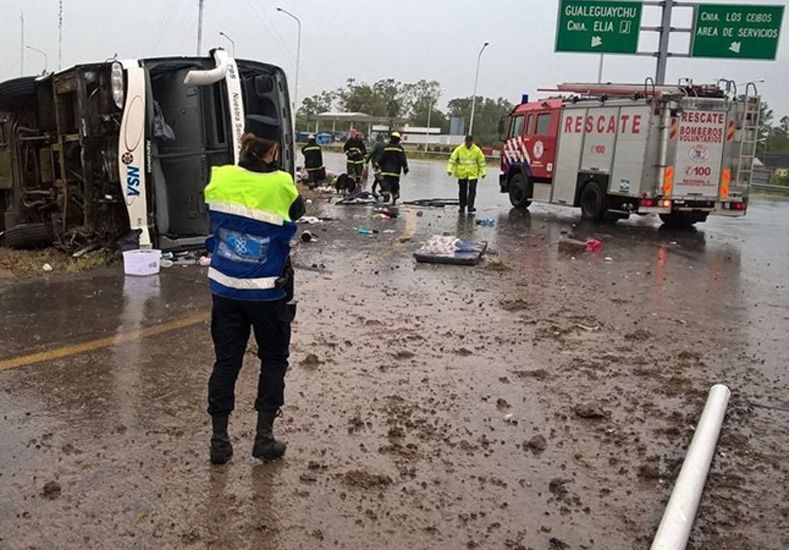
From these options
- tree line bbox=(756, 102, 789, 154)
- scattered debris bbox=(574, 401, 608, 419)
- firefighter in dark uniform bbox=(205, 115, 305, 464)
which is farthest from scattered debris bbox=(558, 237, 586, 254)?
tree line bbox=(756, 102, 789, 154)

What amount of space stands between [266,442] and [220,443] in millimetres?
210

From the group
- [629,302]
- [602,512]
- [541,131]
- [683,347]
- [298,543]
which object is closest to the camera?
[298,543]

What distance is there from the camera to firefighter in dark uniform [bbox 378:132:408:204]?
16.1 meters

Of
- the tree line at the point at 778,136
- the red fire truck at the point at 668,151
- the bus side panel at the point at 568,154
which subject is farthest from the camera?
the tree line at the point at 778,136

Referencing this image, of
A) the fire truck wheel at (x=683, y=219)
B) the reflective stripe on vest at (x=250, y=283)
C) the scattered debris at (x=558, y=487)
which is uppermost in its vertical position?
the reflective stripe on vest at (x=250, y=283)

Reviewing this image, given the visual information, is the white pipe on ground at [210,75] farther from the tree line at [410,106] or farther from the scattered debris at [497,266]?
the tree line at [410,106]

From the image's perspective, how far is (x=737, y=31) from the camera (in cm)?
1964

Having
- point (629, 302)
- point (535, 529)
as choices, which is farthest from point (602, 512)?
point (629, 302)

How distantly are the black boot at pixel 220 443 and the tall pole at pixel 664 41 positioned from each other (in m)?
18.8

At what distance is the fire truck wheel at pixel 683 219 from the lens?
1474 centimetres

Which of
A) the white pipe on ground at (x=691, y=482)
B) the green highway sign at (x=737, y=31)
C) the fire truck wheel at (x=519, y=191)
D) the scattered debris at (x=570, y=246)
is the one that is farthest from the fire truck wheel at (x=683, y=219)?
the white pipe on ground at (x=691, y=482)

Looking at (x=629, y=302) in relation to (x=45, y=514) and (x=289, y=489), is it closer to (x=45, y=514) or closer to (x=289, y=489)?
(x=289, y=489)

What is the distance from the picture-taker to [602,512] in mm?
3221

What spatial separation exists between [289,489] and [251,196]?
1309 mm
